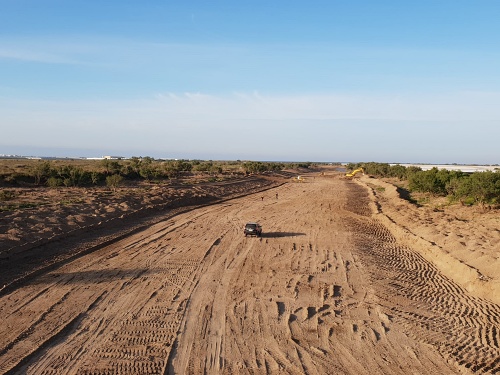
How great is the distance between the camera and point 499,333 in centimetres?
1202

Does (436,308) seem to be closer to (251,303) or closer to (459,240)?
(251,303)

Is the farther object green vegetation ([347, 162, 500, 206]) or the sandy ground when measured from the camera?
green vegetation ([347, 162, 500, 206])

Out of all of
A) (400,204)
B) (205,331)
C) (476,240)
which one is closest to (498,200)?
(400,204)

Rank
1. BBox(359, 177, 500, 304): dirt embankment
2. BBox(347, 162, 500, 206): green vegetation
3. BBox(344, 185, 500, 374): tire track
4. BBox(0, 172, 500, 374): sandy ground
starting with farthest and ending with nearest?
BBox(347, 162, 500, 206): green vegetation → BBox(359, 177, 500, 304): dirt embankment → BBox(344, 185, 500, 374): tire track → BBox(0, 172, 500, 374): sandy ground

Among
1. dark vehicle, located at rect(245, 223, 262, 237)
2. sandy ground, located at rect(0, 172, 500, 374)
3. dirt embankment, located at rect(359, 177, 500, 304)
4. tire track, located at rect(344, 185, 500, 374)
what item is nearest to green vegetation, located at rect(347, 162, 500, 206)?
dirt embankment, located at rect(359, 177, 500, 304)

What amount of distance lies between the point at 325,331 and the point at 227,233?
14.3 metres

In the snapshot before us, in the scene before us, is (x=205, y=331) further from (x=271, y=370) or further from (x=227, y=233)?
(x=227, y=233)

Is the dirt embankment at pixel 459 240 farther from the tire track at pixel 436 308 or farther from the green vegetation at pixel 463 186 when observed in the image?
the green vegetation at pixel 463 186


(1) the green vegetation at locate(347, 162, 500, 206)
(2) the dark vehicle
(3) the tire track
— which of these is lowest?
(3) the tire track

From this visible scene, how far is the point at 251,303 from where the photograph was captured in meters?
13.7

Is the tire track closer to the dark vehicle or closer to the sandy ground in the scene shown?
the sandy ground

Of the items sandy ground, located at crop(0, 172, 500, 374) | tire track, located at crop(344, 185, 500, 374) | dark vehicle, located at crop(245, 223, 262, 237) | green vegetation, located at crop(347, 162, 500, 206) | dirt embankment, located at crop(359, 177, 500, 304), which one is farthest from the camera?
green vegetation, located at crop(347, 162, 500, 206)

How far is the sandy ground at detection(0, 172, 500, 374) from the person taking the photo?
1002cm

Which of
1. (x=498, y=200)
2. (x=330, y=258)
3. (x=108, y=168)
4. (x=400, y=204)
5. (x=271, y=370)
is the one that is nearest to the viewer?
(x=271, y=370)
